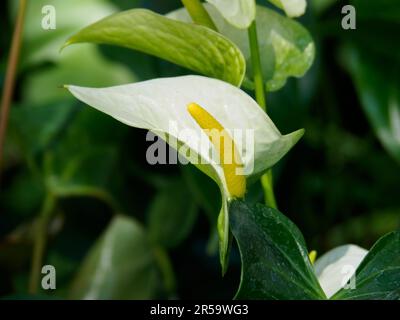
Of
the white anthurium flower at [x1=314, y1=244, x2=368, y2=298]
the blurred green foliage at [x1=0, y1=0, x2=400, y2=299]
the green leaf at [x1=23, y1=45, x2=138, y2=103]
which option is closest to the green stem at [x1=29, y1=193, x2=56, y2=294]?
the blurred green foliage at [x1=0, y1=0, x2=400, y2=299]

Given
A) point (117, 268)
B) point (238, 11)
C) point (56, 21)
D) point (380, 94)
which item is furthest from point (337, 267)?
point (56, 21)

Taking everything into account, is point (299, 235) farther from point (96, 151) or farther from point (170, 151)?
point (96, 151)

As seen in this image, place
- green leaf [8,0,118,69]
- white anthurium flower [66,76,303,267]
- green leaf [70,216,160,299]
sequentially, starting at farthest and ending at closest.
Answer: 1. green leaf [8,0,118,69]
2. green leaf [70,216,160,299]
3. white anthurium flower [66,76,303,267]

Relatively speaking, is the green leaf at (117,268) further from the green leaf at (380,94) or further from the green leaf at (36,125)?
the green leaf at (380,94)

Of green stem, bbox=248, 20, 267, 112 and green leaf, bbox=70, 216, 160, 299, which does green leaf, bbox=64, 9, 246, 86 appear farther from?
green leaf, bbox=70, 216, 160, 299

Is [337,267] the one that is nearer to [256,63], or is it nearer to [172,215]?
[256,63]

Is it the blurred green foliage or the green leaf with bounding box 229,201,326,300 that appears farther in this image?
the blurred green foliage

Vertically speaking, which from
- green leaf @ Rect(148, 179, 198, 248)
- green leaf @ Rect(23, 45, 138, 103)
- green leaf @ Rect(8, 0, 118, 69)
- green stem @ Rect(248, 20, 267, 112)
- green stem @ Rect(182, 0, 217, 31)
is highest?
green leaf @ Rect(8, 0, 118, 69)

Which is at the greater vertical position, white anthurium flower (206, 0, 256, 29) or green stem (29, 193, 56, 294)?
white anthurium flower (206, 0, 256, 29)
